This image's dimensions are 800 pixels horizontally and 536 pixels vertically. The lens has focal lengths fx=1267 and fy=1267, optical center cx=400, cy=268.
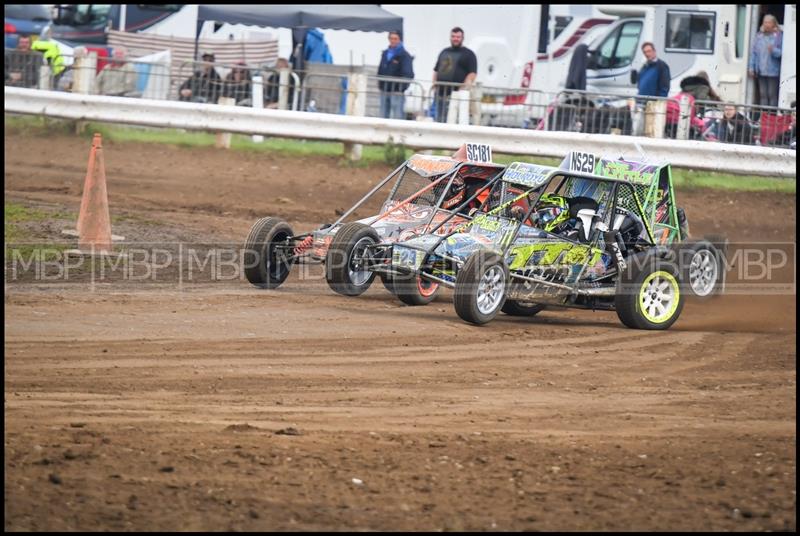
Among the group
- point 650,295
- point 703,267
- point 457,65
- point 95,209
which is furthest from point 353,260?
point 457,65

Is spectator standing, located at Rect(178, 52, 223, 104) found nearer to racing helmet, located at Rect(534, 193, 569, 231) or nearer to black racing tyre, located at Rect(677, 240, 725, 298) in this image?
racing helmet, located at Rect(534, 193, 569, 231)

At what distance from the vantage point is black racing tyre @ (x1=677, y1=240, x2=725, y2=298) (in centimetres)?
1069

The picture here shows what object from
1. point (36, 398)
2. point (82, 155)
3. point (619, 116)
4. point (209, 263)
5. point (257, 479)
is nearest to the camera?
point (257, 479)

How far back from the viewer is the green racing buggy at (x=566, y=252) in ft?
32.2

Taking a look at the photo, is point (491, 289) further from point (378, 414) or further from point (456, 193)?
point (378, 414)

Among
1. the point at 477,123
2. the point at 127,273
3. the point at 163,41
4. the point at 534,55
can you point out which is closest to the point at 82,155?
the point at 477,123

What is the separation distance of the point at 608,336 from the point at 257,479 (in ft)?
16.1

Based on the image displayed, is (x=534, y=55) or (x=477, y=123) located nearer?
(x=477, y=123)

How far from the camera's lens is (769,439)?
6.54m

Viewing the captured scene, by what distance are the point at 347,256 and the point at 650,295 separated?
2441mm

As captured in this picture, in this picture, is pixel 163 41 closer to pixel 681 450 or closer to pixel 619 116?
pixel 619 116

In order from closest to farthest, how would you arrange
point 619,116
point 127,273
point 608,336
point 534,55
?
point 608,336
point 127,273
point 619,116
point 534,55

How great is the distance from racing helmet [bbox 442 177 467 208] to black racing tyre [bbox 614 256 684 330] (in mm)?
1673

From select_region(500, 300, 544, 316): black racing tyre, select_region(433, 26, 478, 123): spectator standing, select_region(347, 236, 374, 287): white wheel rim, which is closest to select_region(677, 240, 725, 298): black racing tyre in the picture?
select_region(500, 300, 544, 316): black racing tyre
